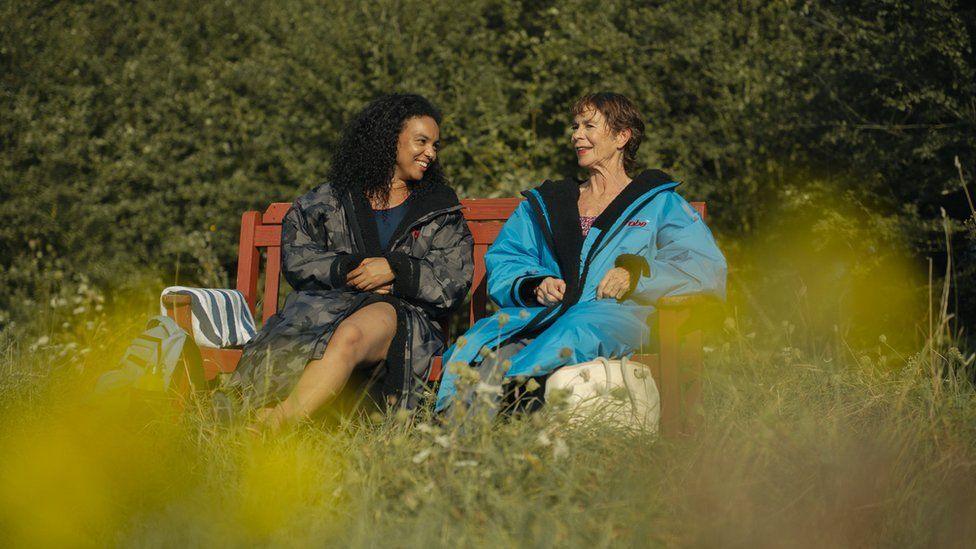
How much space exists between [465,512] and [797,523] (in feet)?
2.70

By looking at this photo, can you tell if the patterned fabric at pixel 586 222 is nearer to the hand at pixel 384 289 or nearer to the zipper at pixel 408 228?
the zipper at pixel 408 228

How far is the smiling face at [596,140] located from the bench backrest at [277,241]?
0.37m

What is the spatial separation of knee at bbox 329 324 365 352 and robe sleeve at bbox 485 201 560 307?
567mm

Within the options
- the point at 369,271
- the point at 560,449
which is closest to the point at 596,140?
the point at 369,271

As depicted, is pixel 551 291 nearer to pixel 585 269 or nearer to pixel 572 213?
pixel 585 269

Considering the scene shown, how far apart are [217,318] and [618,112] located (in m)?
1.83

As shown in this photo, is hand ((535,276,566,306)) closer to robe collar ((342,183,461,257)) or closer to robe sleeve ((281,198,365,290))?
robe collar ((342,183,461,257))

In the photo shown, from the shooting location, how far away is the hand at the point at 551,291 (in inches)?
156

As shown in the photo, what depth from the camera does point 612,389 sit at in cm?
322

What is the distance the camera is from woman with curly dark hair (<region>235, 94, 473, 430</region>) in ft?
12.4

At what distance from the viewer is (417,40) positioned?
7.72 metres

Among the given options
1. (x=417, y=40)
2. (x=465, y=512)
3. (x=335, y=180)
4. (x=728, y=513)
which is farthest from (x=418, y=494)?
(x=417, y=40)

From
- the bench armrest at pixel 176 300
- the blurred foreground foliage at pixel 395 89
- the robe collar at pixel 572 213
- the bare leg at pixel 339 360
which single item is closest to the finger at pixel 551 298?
the robe collar at pixel 572 213

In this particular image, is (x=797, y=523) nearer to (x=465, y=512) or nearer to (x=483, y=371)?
(x=465, y=512)
